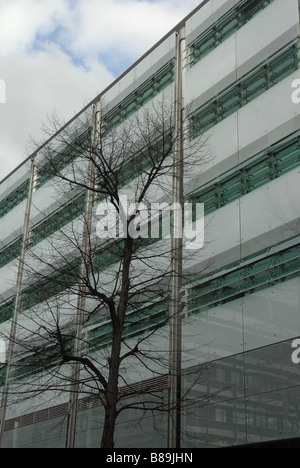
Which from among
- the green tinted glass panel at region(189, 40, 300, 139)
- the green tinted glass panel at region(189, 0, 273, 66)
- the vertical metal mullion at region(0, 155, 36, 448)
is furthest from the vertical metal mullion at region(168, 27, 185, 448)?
the vertical metal mullion at region(0, 155, 36, 448)

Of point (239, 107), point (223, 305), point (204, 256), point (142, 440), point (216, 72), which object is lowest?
point (142, 440)

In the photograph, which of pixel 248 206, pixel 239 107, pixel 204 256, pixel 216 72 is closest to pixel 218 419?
pixel 204 256

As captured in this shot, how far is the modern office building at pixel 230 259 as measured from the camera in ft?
46.1

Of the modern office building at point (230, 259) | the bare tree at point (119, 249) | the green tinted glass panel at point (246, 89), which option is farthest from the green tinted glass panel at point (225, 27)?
the green tinted glass panel at point (246, 89)

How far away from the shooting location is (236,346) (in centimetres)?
1483

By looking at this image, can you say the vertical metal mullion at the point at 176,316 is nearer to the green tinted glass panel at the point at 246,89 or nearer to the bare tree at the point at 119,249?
the bare tree at the point at 119,249

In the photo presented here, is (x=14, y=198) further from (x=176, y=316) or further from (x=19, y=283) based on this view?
(x=176, y=316)

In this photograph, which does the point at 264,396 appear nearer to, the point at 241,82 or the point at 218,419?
the point at 218,419

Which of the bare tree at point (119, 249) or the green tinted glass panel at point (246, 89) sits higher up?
the green tinted glass panel at point (246, 89)

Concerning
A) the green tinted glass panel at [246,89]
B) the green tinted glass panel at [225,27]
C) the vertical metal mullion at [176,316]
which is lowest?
the vertical metal mullion at [176,316]

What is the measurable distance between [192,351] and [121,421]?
2.74 metres

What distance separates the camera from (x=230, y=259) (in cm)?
1593

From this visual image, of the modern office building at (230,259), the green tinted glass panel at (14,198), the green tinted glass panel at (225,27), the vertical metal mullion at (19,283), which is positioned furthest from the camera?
the green tinted glass panel at (14,198)

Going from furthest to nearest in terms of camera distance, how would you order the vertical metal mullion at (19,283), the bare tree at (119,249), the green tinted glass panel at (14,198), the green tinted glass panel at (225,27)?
1. the green tinted glass panel at (14,198)
2. the vertical metal mullion at (19,283)
3. the green tinted glass panel at (225,27)
4. the bare tree at (119,249)
